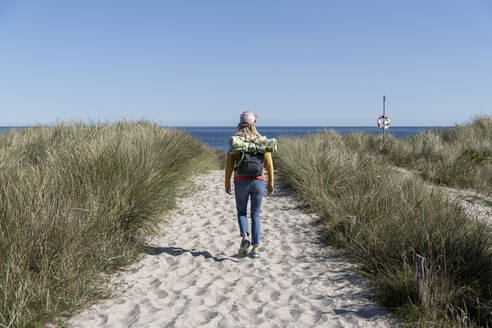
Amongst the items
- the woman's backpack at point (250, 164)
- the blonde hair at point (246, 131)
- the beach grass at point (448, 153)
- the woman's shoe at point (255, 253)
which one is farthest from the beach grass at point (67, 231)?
the beach grass at point (448, 153)

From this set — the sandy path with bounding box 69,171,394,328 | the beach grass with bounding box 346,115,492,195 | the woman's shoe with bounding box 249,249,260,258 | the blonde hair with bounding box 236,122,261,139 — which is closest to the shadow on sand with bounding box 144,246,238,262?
the sandy path with bounding box 69,171,394,328

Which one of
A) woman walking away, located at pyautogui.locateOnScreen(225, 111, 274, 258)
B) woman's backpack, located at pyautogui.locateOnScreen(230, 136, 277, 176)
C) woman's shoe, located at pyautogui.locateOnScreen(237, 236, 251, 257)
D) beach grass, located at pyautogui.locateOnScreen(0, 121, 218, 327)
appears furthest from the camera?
woman's shoe, located at pyautogui.locateOnScreen(237, 236, 251, 257)

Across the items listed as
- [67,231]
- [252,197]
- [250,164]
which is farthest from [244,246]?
[67,231]

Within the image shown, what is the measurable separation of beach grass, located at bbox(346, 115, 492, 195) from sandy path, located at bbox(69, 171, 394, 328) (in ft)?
19.9

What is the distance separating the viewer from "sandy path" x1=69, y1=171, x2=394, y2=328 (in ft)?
10.6

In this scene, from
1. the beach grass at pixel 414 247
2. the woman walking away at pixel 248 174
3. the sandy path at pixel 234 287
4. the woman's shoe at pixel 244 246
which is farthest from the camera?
the woman's shoe at pixel 244 246

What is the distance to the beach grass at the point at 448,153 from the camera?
9.91m

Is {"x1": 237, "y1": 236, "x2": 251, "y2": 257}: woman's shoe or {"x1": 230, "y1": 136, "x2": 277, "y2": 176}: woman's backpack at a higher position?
{"x1": 230, "y1": 136, "x2": 277, "y2": 176}: woman's backpack

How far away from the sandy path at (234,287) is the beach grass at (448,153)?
6.06 m

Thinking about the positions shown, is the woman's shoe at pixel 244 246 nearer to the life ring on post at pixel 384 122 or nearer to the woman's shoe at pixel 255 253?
the woman's shoe at pixel 255 253

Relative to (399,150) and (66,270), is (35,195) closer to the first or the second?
(66,270)

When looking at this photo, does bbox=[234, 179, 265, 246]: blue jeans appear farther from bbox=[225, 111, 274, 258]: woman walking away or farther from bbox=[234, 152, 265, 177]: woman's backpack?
bbox=[234, 152, 265, 177]: woman's backpack

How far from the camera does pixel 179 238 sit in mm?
5848

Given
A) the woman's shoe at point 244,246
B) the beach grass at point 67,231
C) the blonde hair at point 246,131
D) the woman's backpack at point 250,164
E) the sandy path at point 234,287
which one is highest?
the blonde hair at point 246,131
